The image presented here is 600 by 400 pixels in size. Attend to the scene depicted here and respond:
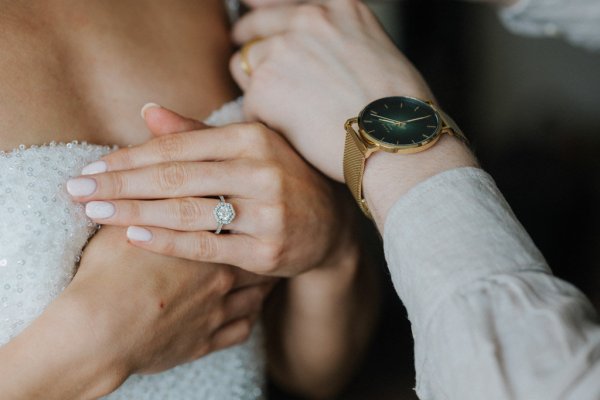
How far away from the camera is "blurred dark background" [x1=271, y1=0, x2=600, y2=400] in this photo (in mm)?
1862

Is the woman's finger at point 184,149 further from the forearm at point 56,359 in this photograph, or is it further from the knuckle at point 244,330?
the knuckle at point 244,330

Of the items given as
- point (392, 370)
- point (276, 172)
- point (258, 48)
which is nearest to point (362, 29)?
point (258, 48)

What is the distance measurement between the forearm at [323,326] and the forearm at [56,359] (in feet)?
1.36

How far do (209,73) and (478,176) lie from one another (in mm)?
518

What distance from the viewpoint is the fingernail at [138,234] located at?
0.82m

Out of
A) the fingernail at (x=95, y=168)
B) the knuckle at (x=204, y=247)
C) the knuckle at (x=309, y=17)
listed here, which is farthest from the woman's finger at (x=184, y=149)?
the knuckle at (x=309, y=17)

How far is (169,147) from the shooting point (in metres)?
0.86

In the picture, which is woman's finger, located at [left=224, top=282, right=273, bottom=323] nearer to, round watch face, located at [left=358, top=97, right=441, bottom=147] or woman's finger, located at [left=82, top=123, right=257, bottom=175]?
woman's finger, located at [left=82, top=123, right=257, bottom=175]

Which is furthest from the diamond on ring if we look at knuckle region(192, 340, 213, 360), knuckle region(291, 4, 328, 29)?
knuckle region(291, 4, 328, 29)

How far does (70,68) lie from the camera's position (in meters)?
0.91

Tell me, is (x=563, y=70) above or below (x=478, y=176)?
below

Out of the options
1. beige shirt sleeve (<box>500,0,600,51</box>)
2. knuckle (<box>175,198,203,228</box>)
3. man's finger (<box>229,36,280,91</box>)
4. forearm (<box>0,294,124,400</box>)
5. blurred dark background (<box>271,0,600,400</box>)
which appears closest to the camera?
forearm (<box>0,294,124,400</box>)

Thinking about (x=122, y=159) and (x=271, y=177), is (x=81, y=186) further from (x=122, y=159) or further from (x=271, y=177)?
(x=271, y=177)

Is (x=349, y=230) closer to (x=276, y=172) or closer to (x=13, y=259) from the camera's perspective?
(x=276, y=172)
